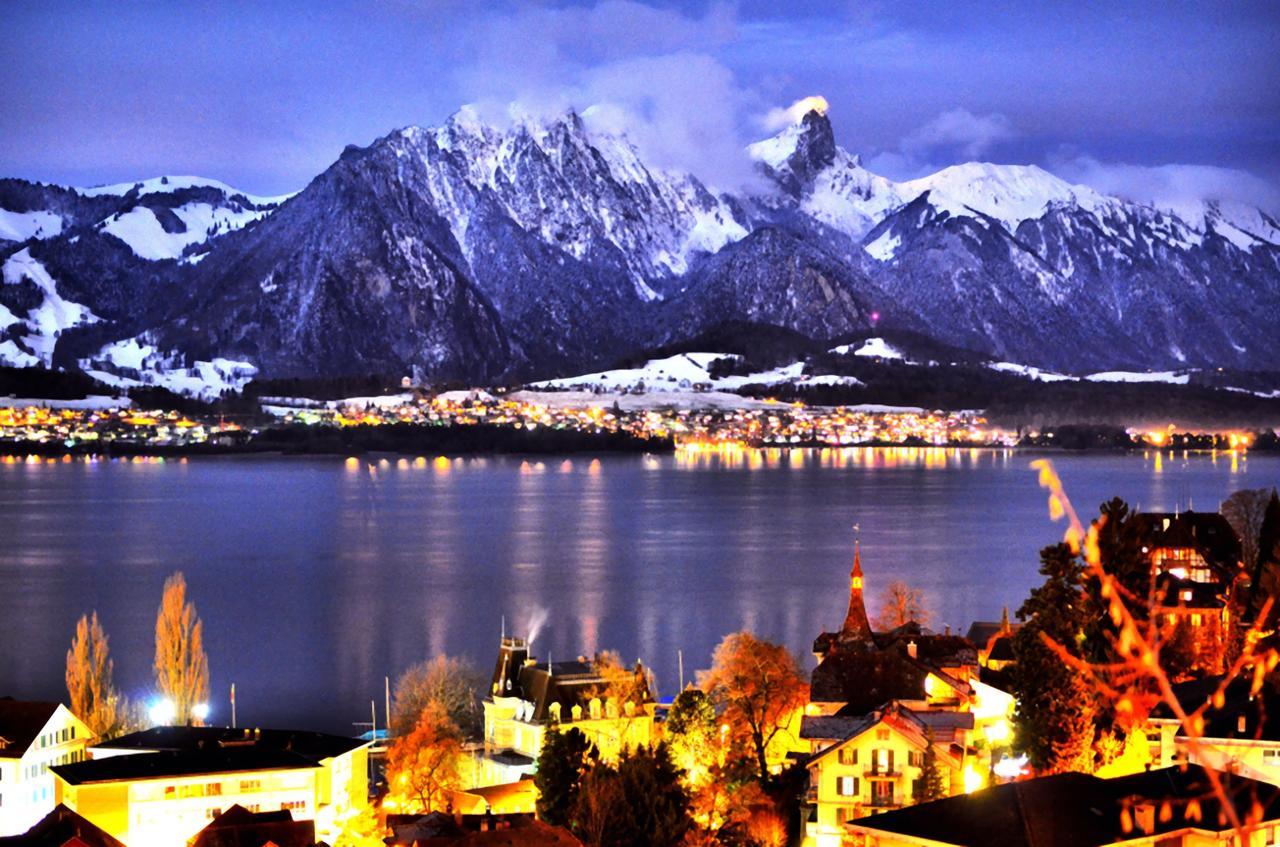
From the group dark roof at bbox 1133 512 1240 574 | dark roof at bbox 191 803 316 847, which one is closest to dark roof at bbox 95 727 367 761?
dark roof at bbox 191 803 316 847

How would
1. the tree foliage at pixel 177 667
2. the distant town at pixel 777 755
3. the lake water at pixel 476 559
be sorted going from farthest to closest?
the lake water at pixel 476 559 → the tree foliage at pixel 177 667 → the distant town at pixel 777 755

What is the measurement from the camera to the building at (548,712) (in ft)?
58.8

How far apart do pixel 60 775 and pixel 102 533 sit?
152ft

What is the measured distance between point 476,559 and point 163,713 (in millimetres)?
28926

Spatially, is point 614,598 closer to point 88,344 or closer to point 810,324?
point 810,324

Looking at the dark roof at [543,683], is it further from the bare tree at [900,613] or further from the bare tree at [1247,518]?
the bare tree at [1247,518]

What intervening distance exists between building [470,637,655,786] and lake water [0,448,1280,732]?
6196 mm

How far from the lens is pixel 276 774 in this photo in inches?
615

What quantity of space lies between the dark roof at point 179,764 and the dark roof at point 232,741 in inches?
9.3

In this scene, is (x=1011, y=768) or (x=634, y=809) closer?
(x=634, y=809)

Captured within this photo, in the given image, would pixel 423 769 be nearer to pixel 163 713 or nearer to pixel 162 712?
pixel 163 713

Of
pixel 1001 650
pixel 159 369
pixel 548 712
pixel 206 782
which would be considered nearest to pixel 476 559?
pixel 1001 650

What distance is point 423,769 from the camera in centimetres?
1597

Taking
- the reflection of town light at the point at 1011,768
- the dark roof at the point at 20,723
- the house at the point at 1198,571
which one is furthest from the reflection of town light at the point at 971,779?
the dark roof at the point at 20,723
